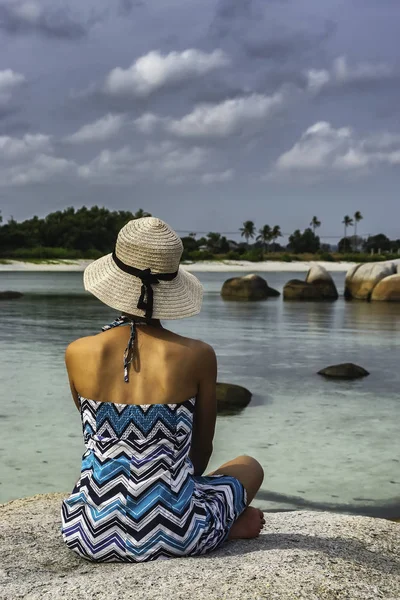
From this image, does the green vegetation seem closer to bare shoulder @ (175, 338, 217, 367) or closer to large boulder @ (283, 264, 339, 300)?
large boulder @ (283, 264, 339, 300)

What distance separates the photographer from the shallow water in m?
5.30

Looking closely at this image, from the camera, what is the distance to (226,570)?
249 cm

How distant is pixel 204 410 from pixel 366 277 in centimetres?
2394

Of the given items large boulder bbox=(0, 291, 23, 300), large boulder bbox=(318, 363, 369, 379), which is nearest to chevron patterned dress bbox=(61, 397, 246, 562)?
large boulder bbox=(318, 363, 369, 379)

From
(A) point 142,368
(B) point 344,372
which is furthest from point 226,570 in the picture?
(B) point 344,372

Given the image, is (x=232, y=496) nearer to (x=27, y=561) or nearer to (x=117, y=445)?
(x=117, y=445)

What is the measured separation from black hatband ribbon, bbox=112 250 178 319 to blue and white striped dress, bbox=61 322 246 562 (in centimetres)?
35

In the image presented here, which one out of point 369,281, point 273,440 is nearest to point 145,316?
point 273,440

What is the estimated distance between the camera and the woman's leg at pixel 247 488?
2.92 meters

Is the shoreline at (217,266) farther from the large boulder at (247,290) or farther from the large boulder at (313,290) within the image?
the large boulder at (313,290)

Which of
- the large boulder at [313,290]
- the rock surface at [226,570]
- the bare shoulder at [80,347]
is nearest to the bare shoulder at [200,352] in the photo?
the bare shoulder at [80,347]

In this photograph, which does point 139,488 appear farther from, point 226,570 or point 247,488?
point 247,488

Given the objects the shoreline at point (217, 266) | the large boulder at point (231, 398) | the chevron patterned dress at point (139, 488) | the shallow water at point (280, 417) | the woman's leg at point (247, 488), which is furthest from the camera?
the shoreline at point (217, 266)

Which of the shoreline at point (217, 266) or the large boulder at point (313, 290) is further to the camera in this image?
the shoreline at point (217, 266)
